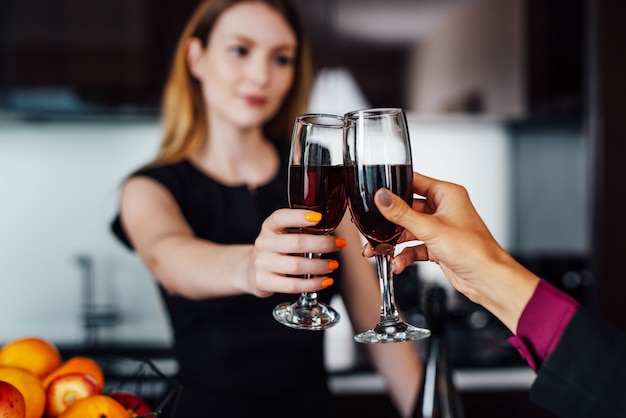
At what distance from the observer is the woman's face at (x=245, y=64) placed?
46.2 inches

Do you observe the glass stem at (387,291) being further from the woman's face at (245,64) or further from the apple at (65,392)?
the woman's face at (245,64)

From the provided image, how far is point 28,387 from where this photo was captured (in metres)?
0.73

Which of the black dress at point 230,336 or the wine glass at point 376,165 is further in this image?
the black dress at point 230,336

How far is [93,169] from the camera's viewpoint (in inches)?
107

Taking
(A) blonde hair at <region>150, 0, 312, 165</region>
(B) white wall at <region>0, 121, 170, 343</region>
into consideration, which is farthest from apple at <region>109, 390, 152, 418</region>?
(B) white wall at <region>0, 121, 170, 343</region>

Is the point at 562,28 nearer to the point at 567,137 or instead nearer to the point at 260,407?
the point at 567,137

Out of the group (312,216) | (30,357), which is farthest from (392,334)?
(30,357)

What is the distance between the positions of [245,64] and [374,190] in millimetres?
567

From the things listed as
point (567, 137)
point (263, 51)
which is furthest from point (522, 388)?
point (263, 51)

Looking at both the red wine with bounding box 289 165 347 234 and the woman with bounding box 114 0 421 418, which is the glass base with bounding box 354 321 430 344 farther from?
the woman with bounding box 114 0 421 418

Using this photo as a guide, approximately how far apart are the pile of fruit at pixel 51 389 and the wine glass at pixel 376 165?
0.93 ft

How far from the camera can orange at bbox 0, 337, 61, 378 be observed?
82cm

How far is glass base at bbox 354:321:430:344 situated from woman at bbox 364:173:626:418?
0.08 meters

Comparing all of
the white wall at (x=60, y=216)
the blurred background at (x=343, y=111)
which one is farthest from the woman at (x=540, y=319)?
the white wall at (x=60, y=216)
